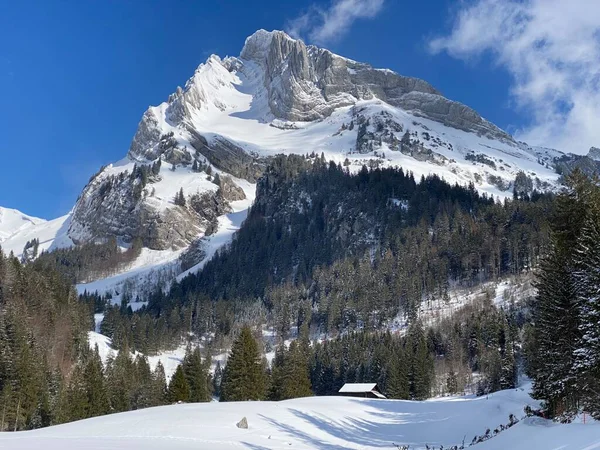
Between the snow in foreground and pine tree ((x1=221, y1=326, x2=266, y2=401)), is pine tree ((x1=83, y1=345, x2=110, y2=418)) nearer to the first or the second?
pine tree ((x1=221, y1=326, x2=266, y2=401))

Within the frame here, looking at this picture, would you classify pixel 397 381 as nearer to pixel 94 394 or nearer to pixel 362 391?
pixel 362 391

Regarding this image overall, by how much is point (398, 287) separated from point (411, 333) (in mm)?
29835

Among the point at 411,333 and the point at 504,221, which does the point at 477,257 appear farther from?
the point at 411,333

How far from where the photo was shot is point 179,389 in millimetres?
59031

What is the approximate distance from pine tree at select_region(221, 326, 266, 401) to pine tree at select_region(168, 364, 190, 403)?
4237 millimetres

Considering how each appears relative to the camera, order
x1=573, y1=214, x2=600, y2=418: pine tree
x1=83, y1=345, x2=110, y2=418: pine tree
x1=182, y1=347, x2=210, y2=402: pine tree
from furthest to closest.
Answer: x1=182, y1=347, x2=210, y2=402: pine tree < x1=83, y1=345, x2=110, y2=418: pine tree < x1=573, y1=214, x2=600, y2=418: pine tree

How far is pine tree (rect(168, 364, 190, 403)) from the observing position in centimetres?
5862

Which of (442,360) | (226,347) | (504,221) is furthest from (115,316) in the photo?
(504,221)

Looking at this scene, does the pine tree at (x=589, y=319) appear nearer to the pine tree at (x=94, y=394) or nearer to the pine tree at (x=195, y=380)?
the pine tree at (x=195, y=380)

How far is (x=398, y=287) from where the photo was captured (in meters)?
131

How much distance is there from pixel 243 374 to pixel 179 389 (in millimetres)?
7354

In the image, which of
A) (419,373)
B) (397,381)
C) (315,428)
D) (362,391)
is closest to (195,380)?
(362,391)

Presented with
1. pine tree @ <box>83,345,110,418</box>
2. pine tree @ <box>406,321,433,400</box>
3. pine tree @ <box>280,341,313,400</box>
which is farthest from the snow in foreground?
pine tree @ <box>406,321,433,400</box>

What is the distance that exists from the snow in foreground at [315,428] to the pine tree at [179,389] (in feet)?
50.2
